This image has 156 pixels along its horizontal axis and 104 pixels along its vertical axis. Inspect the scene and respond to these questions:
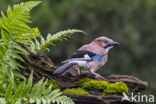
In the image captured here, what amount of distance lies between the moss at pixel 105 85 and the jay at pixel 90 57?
240 millimetres

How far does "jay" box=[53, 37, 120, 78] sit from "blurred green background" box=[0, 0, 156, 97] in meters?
12.8

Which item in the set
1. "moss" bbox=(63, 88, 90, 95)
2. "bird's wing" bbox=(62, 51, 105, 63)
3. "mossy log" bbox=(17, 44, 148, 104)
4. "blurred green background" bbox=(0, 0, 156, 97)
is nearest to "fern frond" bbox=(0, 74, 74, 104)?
"moss" bbox=(63, 88, 90, 95)

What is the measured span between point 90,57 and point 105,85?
0.94 meters

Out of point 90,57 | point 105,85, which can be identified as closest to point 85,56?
point 90,57

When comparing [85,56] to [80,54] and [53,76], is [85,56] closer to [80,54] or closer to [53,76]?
[80,54]

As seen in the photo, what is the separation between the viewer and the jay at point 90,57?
4357 millimetres

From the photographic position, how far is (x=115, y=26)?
21219 millimetres

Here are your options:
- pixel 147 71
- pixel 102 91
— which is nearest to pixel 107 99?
pixel 102 91

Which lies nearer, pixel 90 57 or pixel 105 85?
pixel 105 85

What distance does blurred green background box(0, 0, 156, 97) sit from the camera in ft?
61.5

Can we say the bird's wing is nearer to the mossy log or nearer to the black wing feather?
the black wing feather

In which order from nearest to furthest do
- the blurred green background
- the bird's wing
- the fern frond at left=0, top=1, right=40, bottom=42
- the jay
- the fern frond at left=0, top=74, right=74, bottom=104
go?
the fern frond at left=0, top=74, right=74, bottom=104 → the fern frond at left=0, top=1, right=40, bottom=42 → the jay → the bird's wing → the blurred green background

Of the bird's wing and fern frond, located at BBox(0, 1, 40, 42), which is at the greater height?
the bird's wing

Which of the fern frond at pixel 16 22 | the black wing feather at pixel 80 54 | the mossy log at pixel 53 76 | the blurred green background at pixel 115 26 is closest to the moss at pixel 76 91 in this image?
the mossy log at pixel 53 76
